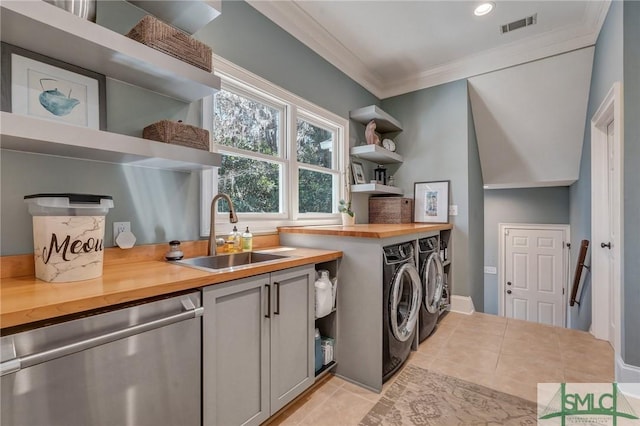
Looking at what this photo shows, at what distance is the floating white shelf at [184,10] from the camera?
1514 millimetres

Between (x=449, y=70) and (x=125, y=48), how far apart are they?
333 centimetres

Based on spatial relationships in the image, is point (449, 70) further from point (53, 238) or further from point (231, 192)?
point (53, 238)

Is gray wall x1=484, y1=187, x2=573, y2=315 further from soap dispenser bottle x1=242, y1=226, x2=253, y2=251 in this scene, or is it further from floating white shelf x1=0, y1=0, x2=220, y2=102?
floating white shelf x1=0, y1=0, x2=220, y2=102

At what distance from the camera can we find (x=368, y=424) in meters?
1.56

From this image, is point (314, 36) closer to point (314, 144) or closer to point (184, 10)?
point (314, 144)

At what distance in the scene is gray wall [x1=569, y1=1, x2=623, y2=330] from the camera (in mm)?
2059

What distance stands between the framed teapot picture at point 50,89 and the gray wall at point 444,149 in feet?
10.6

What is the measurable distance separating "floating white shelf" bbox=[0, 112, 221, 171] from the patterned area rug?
1.75 meters

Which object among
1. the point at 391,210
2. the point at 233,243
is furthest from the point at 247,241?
the point at 391,210

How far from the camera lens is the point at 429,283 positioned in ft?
8.55

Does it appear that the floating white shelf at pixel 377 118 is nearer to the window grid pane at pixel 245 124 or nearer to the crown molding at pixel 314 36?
the crown molding at pixel 314 36

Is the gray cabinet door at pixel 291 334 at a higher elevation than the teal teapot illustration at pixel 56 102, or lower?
lower

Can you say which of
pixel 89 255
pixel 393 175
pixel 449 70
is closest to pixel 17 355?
pixel 89 255

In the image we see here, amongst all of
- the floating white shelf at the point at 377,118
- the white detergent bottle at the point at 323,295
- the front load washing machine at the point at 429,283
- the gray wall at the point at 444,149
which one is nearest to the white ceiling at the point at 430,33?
the gray wall at the point at 444,149
